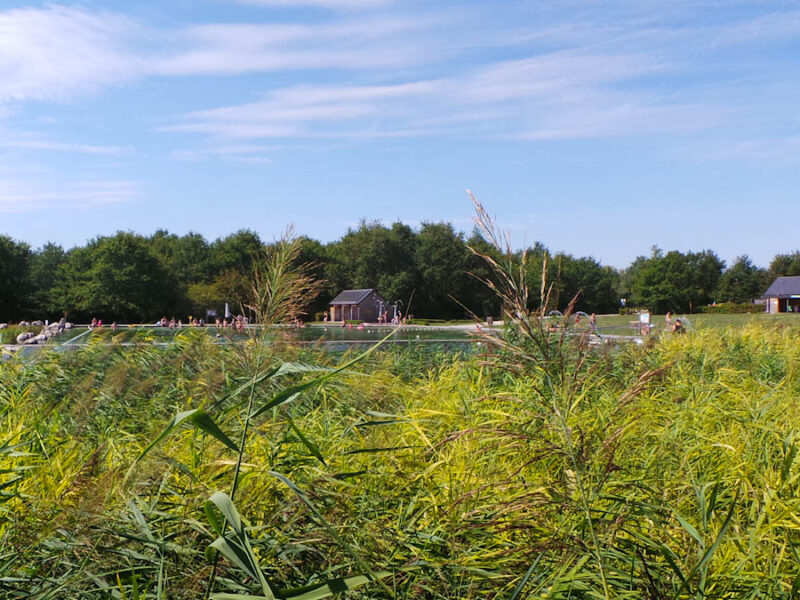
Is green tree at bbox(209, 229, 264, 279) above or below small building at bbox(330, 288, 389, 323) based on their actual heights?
above

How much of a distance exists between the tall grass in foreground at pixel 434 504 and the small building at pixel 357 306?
174 feet

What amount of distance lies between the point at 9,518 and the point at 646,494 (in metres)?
2.36

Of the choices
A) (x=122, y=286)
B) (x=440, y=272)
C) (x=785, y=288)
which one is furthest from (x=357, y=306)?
(x=785, y=288)

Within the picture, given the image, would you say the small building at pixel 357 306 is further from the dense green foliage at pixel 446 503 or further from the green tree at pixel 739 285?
the dense green foliage at pixel 446 503

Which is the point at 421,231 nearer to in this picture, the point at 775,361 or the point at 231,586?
the point at 775,361

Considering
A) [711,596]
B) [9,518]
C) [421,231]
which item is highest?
[421,231]

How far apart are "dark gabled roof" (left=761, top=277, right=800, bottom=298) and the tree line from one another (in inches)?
304

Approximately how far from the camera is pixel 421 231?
68.0m

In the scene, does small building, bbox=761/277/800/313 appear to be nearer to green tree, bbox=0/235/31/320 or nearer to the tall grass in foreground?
green tree, bbox=0/235/31/320

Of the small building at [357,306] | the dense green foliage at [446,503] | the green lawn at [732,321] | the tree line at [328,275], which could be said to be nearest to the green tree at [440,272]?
the tree line at [328,275]

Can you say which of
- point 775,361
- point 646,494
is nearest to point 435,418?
point 646,494

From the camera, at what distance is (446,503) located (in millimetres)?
2713

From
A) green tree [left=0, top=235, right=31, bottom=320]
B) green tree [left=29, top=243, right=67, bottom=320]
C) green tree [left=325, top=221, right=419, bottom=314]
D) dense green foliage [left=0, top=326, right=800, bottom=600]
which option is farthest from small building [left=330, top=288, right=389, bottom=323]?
dense green foliage [left=0, top=326, right=800, bottom=600]

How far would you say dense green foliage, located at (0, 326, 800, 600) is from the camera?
6.93 feet
